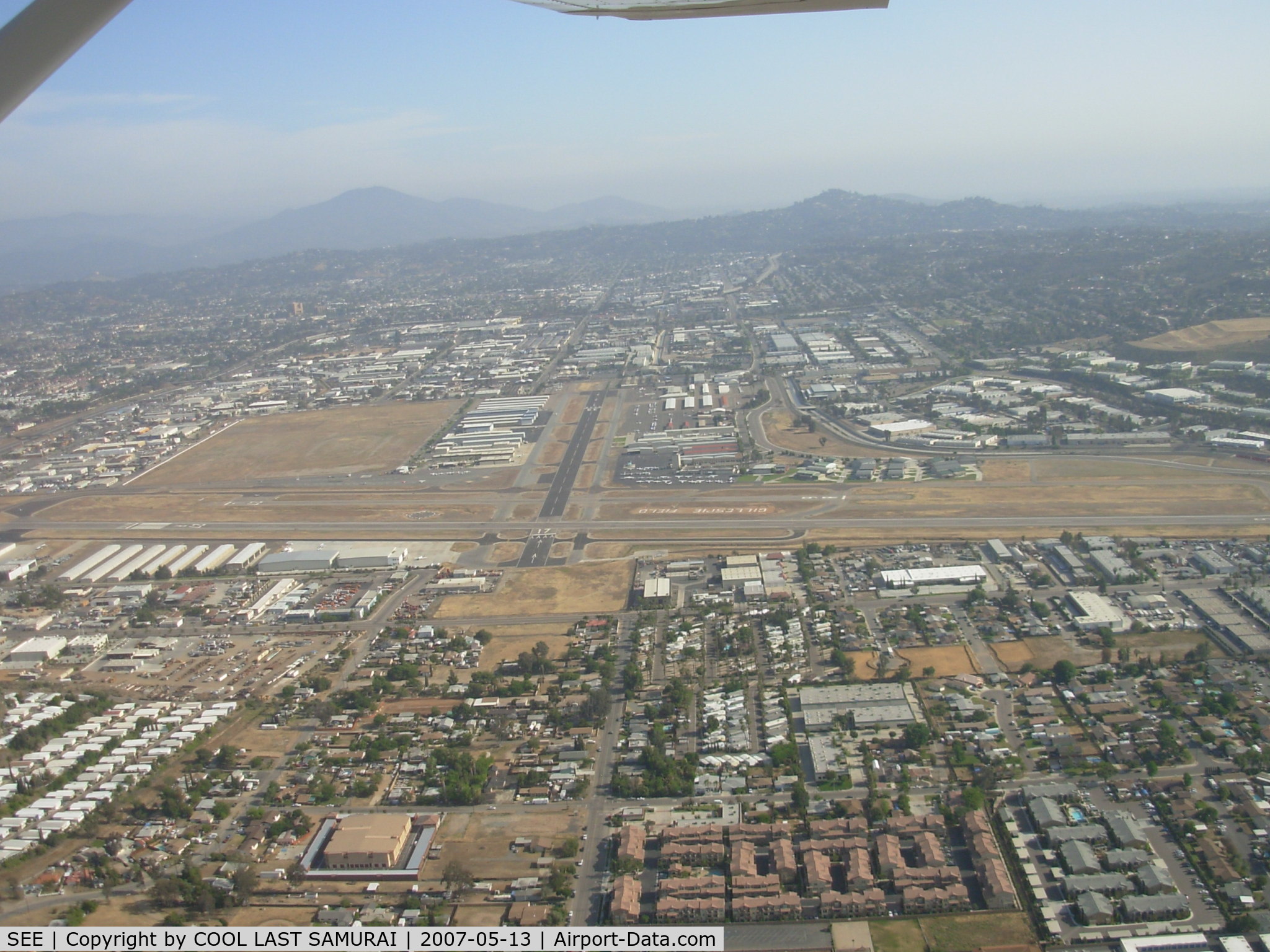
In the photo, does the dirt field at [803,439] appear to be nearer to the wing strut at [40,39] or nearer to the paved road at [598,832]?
the paved road at [598,832]

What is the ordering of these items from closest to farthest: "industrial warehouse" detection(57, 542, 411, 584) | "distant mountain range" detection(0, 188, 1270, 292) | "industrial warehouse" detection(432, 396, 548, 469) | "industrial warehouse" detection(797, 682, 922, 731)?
"industrial warehouse" detection(797, 682, 922, 731), "industrial warehouse" detection(57, 542, 411, 584), "industrial warehouse" detection(432, 396, 548, 469), "distant mountain range" detection(0, 188, 1270, 292)

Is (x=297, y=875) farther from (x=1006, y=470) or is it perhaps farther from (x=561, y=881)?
(x=1006, y=470)

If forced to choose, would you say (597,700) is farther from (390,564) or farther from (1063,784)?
(390,564)

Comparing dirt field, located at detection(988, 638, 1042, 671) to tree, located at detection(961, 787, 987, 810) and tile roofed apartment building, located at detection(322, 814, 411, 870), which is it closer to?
tree, located at detection(961, 787, 987, 810)

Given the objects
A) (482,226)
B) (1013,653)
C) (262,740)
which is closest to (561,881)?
(262,740)

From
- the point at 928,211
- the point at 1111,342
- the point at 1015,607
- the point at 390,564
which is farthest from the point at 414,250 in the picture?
the point at 1015,607

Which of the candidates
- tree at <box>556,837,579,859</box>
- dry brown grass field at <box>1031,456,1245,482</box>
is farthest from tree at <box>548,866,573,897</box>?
dry brown grass field at <box>1031,456,1245,482</box>
